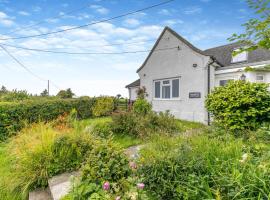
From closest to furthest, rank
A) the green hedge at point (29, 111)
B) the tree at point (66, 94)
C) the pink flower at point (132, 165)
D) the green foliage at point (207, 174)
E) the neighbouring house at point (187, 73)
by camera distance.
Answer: the green foliage at point (207, 174) < the pink flower at point (132, 165) < the green hedge at point (29, 111) < the neighbouring house at point (187, 73) < the tree at point (66, 94)

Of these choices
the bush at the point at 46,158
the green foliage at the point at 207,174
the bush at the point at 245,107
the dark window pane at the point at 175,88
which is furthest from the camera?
the dark window pane at the point at 175,88

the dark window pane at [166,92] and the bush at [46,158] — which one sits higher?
the dark window pane at [166,92]

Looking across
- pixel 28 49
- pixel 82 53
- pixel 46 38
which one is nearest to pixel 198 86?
pixel 82 53

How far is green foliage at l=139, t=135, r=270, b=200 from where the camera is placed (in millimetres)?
1909

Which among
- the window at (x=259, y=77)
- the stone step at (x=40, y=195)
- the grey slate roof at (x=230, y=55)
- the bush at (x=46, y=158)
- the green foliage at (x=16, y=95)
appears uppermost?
the grey slate roof at (x=230, y=55)

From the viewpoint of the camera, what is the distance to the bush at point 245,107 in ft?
17.9

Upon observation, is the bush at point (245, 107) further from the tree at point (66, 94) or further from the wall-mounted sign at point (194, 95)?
the tree at point (66, 94)

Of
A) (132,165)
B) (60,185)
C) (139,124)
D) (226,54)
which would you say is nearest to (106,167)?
(132,165)

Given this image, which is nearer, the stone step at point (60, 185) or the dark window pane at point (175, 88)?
the stone step at point (60, 185)

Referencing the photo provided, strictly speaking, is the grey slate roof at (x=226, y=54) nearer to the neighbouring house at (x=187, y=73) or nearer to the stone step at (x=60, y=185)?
the neighbouring house at (x=187, y=73)

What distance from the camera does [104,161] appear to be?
285 cm

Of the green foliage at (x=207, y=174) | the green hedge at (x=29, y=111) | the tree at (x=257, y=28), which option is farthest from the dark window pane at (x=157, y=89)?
the green foliage at (x=207, y=174)

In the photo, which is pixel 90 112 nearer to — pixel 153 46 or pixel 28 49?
pixel 153 46

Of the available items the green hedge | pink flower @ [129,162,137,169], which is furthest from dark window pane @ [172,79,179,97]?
pink flower @ [129,162,137,169]
